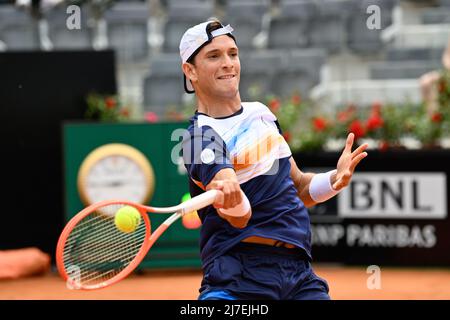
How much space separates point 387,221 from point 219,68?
554 cm

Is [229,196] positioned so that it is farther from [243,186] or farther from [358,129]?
[358,129]

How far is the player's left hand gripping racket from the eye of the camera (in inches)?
134

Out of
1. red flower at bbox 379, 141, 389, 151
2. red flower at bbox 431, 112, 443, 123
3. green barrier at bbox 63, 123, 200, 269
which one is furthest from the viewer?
red flower at bbox 431, 112, 443, 123

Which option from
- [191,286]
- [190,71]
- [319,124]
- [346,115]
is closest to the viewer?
[190,71]

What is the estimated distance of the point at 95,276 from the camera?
3.75m

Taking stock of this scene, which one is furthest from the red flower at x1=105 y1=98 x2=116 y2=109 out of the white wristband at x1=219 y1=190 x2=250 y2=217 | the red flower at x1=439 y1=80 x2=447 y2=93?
the white wristband at x1=219 y1=190 x2=250 y2=217

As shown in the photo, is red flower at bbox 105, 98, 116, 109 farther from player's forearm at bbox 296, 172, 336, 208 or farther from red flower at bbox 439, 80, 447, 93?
player's forearm at bbox 296, 172, 336, 208

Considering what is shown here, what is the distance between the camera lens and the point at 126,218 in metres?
3.47

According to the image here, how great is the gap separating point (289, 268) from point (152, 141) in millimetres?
5240

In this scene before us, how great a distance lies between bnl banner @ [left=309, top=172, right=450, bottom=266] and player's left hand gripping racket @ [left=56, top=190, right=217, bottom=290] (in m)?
5.27

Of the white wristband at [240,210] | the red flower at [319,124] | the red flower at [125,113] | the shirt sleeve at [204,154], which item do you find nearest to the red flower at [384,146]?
the red flower at [319,124]

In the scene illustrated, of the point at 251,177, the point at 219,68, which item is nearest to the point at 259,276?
the point at 251,177

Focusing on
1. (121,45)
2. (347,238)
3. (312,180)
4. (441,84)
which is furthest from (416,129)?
(312,180)

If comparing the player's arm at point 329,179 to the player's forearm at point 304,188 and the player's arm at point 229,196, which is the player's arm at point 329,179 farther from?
the player's arm at point 229,196
